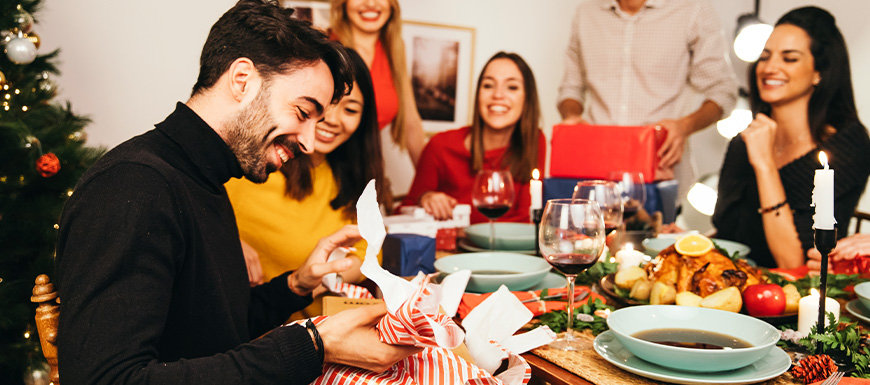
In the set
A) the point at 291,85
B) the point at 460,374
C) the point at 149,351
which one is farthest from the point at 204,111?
the point at 460,374

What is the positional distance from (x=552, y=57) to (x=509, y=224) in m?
2.53

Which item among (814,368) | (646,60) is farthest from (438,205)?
(646,60)

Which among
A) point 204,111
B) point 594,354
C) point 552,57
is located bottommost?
point 594,354

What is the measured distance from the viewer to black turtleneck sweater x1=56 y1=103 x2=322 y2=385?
0.78m

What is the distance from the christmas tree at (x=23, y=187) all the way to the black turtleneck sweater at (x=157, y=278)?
133cm

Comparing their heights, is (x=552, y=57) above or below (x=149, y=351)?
above

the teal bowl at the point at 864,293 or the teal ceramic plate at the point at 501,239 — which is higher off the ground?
the teal bowl at the point at 864,293

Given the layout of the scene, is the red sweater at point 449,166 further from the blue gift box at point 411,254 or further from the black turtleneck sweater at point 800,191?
the blue gift box at point 411,254

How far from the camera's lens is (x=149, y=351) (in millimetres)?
811

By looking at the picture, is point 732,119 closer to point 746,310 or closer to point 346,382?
point 746,310

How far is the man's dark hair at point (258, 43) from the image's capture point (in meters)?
1.05

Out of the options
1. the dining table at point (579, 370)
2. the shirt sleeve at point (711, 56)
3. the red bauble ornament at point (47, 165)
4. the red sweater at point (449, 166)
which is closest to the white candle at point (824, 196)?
the dining table at point (579, 370)

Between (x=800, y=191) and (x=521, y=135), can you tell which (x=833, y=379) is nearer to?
(x=800, y=191)

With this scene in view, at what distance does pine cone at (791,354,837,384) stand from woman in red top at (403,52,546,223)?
1.74 metres
